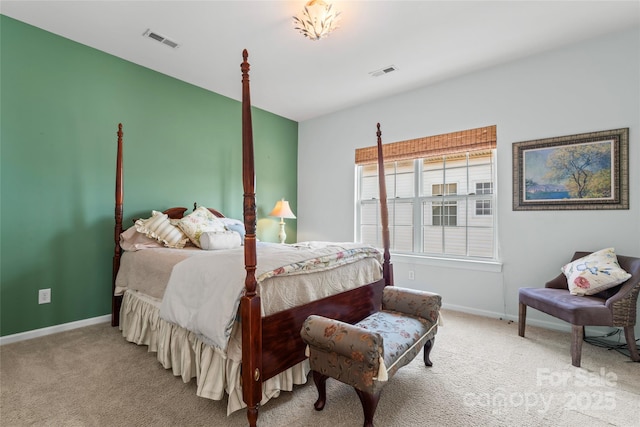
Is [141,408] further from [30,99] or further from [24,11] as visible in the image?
[24,11]

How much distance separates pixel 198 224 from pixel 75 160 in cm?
123

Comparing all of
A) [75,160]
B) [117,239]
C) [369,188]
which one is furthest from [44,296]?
[369,188]

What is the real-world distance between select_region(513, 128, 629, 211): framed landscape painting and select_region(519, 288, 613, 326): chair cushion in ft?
2.88

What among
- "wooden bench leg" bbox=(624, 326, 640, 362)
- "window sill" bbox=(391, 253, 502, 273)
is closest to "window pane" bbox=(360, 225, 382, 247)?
"window sill" bbox=(391, 253, 502, 273)

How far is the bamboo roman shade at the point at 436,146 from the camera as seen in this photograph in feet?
10.8

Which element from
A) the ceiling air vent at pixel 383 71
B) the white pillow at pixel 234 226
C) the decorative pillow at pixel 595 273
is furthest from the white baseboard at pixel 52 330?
A: the decorative pillow at pixel 595 273

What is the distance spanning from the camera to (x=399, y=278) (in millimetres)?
3908

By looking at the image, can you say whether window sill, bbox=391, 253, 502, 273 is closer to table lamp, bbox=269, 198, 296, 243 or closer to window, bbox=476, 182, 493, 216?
window, bbox=476, 182, 493, 216

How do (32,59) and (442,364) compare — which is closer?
(442,364)

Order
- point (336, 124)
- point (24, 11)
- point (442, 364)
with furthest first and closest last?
point (336, 124) → point (24, 11) → point (442, 364)

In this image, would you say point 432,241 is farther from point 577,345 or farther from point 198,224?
point 198,224

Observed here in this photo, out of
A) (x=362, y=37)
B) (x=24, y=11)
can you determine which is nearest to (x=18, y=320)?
(x=24, y=11)

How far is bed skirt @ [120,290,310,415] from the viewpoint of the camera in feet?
5.16

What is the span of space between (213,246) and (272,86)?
82.9 inches
